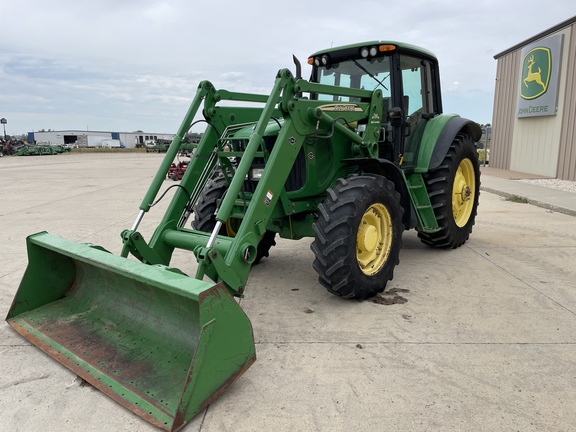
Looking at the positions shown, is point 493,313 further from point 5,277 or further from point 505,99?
point 505,99

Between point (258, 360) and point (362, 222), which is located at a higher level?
point (362, 222)

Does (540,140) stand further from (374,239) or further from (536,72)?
(374,239)

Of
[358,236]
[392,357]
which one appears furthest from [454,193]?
[392,357]

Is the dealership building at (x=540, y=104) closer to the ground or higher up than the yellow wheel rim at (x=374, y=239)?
higher up

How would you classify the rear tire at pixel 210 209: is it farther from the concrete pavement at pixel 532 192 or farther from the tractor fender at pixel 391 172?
the concrete pavement at pixel 532 192

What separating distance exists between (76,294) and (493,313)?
11.6ft

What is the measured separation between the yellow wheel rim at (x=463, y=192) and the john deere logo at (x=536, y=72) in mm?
10990

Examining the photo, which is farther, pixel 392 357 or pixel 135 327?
pixel 135 327

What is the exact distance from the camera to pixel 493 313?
3904mm

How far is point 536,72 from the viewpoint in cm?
1554

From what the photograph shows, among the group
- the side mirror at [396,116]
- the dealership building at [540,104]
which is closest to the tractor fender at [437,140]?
the side mirror at [396,116]

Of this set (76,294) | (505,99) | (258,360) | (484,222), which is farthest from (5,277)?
(505,99)

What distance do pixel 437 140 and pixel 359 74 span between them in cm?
123

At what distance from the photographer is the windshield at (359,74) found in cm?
508
